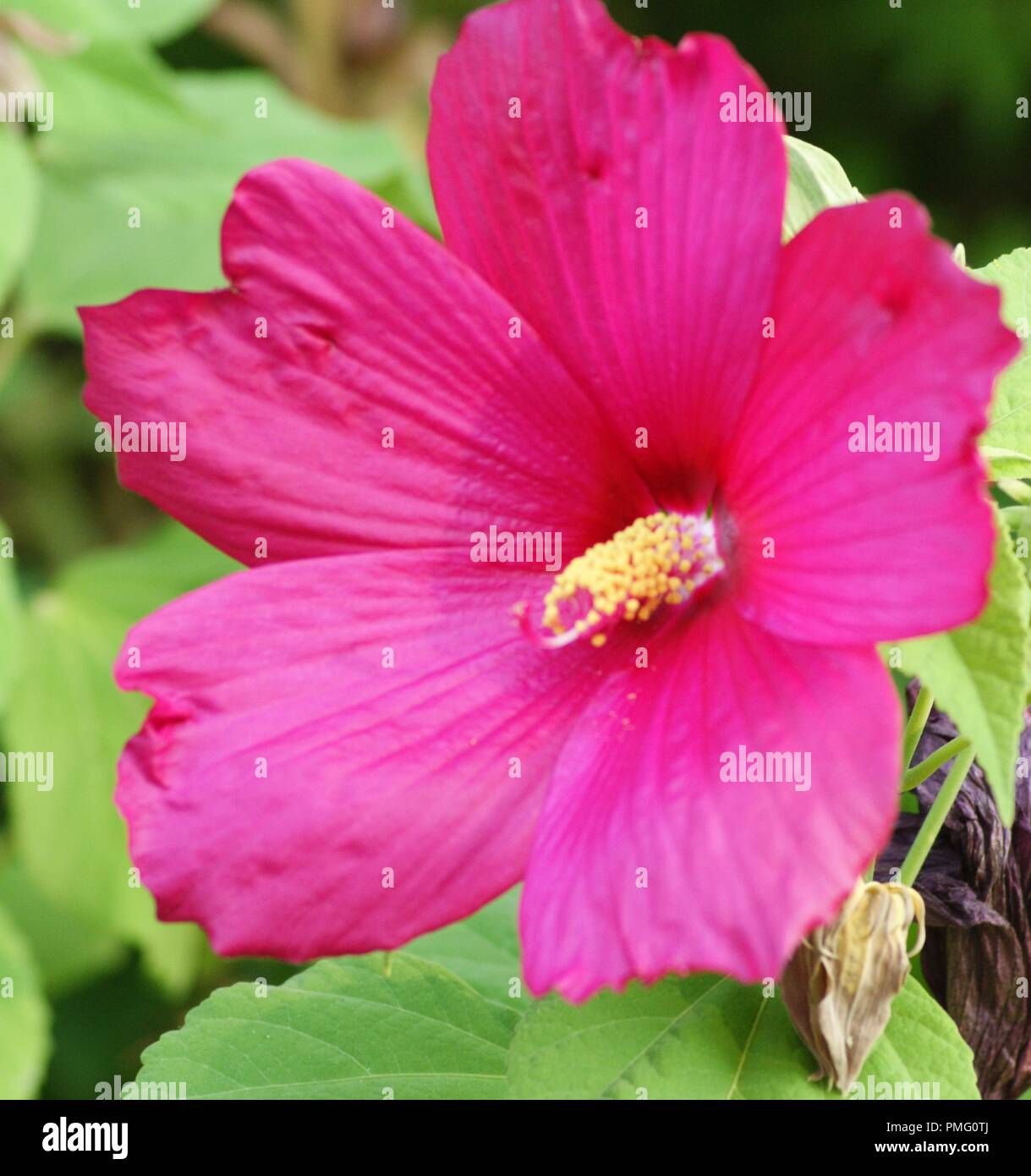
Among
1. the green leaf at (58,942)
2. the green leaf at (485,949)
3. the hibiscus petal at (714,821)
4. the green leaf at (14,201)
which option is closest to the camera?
the hibiscus petal at (714,821)

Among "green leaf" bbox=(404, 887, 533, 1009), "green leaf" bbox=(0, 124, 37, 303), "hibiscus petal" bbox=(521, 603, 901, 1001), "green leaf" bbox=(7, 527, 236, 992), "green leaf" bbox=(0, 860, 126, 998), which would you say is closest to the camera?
"hibiscus petal" bbox=(521, 603, 901, 1001)

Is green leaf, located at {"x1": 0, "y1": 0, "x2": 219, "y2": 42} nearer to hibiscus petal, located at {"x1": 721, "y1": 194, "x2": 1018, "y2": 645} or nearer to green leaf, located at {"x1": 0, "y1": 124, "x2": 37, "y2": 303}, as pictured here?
green leaf, located at {"x1": 0, "y1": 124, "x2": 37, "y2": 303}

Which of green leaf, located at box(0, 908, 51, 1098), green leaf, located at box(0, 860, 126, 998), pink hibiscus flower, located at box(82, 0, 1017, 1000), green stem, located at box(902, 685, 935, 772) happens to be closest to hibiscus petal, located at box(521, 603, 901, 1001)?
pink hibiscus flower, located at box(82, 0, 1017, 1000)

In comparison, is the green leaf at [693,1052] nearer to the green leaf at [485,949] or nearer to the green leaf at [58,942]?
the green leaf at [485,949]

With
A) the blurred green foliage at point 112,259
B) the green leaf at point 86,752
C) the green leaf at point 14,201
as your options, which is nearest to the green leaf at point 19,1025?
the blurred green foliage at point 112,259

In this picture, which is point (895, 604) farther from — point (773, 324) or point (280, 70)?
point (280, 70)

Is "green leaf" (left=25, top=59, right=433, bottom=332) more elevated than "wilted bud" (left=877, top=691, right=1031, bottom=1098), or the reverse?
"green leaf" (left=25, top=59, right=433, bottom=332)

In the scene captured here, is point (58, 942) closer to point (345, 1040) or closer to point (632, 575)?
point (345, 1040)
